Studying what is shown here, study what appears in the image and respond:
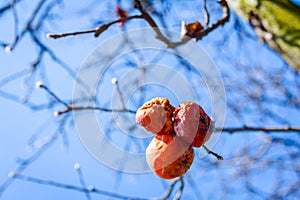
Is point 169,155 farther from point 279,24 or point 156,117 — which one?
point 279,24

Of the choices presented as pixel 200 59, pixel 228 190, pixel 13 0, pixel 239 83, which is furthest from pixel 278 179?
pixel 13 0

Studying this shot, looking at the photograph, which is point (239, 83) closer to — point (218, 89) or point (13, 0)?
point (218, 89)

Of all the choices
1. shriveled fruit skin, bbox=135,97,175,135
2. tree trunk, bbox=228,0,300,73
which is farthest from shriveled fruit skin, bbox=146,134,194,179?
tree trunk, bbox=228,0,300,73

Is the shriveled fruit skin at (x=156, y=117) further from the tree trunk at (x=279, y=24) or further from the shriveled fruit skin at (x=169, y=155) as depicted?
the tree trunk at (x=279, y=24)

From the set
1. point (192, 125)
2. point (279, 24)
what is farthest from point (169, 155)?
point (279, 24)

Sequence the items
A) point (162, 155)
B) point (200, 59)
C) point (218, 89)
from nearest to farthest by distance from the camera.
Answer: point (162, 155), point (200, 59), point (218, 89)

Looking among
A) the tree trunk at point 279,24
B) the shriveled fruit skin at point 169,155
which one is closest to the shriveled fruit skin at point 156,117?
the shriveled fruit skin at point 169,155
